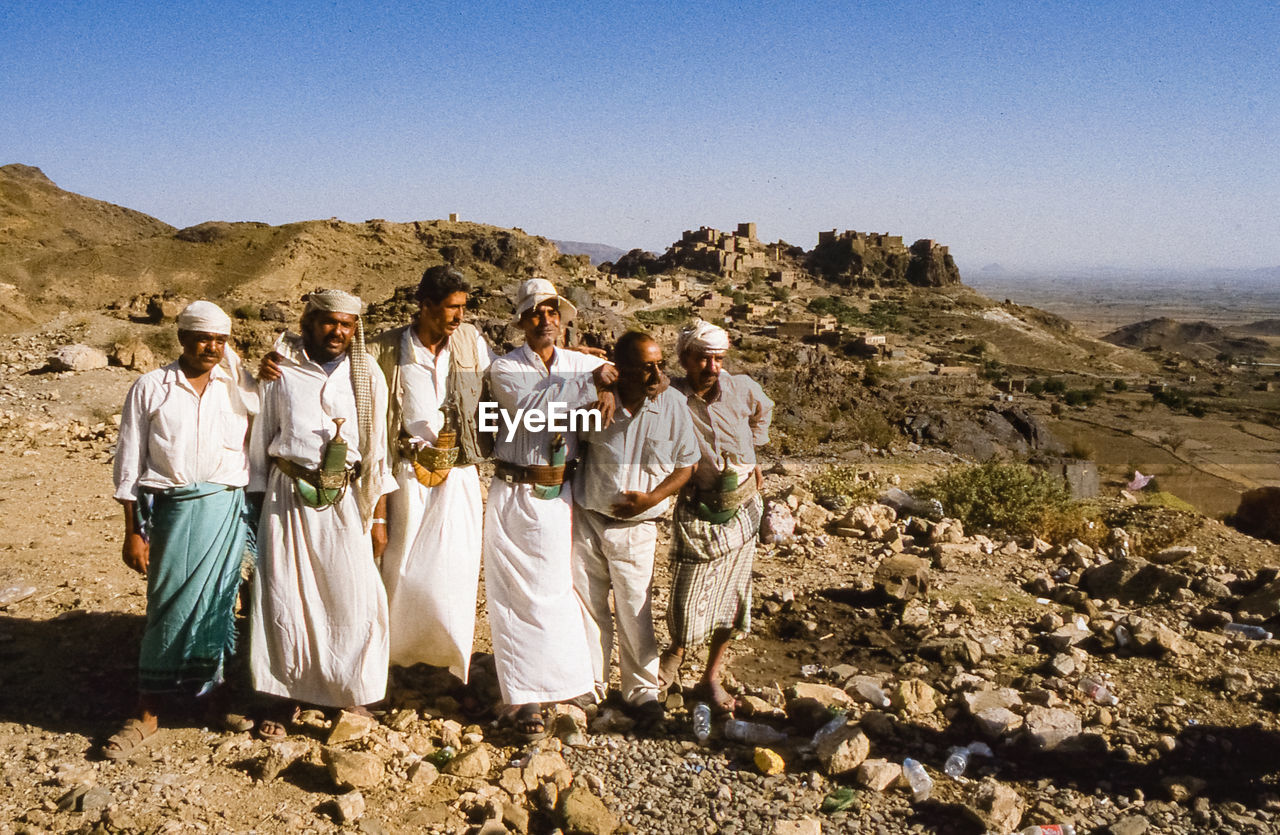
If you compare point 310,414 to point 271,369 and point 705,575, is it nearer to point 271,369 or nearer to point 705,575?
point 271,369

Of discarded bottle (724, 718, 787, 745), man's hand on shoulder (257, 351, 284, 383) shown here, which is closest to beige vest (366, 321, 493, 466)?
man's hand on shoulder (257, 351, 284, 383)

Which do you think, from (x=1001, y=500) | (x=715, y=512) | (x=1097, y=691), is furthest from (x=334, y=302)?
(x=1001, y=500)

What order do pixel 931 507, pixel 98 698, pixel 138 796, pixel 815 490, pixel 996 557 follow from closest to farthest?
pixel 138 796 < pixel 98 698 < pixel 996 557 < pixel 931 507 < pixel 815 490

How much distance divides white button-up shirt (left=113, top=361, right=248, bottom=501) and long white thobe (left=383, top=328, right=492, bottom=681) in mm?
566

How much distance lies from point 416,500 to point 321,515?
337 millimetres

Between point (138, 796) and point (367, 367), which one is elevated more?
point (367, 367)

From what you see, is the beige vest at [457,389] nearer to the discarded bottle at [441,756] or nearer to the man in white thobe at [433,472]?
the man in white thobe at [433,472]

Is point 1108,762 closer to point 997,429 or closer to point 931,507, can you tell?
point 931,507

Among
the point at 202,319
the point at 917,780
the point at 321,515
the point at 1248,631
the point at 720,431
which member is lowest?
the point at 1248,631

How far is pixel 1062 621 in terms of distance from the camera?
15.0 ft

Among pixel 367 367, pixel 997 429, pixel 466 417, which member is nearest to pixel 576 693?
pixel 466 417

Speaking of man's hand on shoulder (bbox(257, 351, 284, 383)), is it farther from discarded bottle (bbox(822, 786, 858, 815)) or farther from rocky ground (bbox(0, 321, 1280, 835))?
discarded bottle (bbox(822, 786, 858, 815))

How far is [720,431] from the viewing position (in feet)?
11.1

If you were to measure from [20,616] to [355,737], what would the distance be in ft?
6.52
